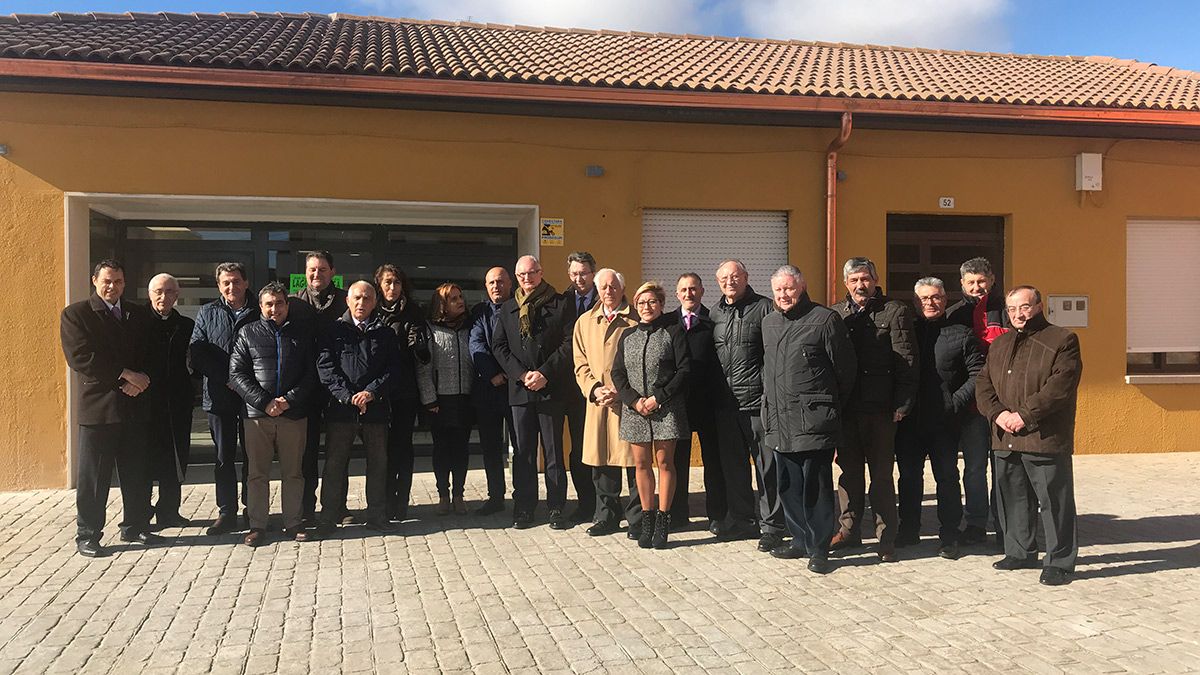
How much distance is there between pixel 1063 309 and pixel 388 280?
23.0 feet

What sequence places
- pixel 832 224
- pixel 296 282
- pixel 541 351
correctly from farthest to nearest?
pixel 832 224, pixel 296 282, pixel 541 351

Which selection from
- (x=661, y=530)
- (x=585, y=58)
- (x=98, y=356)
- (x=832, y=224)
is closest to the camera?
(x=98, y=356)

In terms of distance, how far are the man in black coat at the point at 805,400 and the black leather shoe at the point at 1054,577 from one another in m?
1.16

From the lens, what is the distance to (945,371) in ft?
16.6

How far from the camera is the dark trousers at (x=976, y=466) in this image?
513cm

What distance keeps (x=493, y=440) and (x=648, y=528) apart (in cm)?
144

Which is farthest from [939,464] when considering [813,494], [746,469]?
[746,469]

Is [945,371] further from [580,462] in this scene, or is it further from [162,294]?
[162,294]

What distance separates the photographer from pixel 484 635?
12.6 feet

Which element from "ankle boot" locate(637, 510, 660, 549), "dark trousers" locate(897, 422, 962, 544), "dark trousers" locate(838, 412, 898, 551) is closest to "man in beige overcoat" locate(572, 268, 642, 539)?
"ankle boot" locate(637, 510, 660, 549)

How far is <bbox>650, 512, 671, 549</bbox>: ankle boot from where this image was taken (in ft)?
17.4

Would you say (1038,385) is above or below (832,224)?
below

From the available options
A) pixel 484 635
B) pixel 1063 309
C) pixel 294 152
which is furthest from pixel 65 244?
pixel 1063 309

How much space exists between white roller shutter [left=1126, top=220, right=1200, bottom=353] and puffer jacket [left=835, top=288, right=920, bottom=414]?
5446 millimetres
